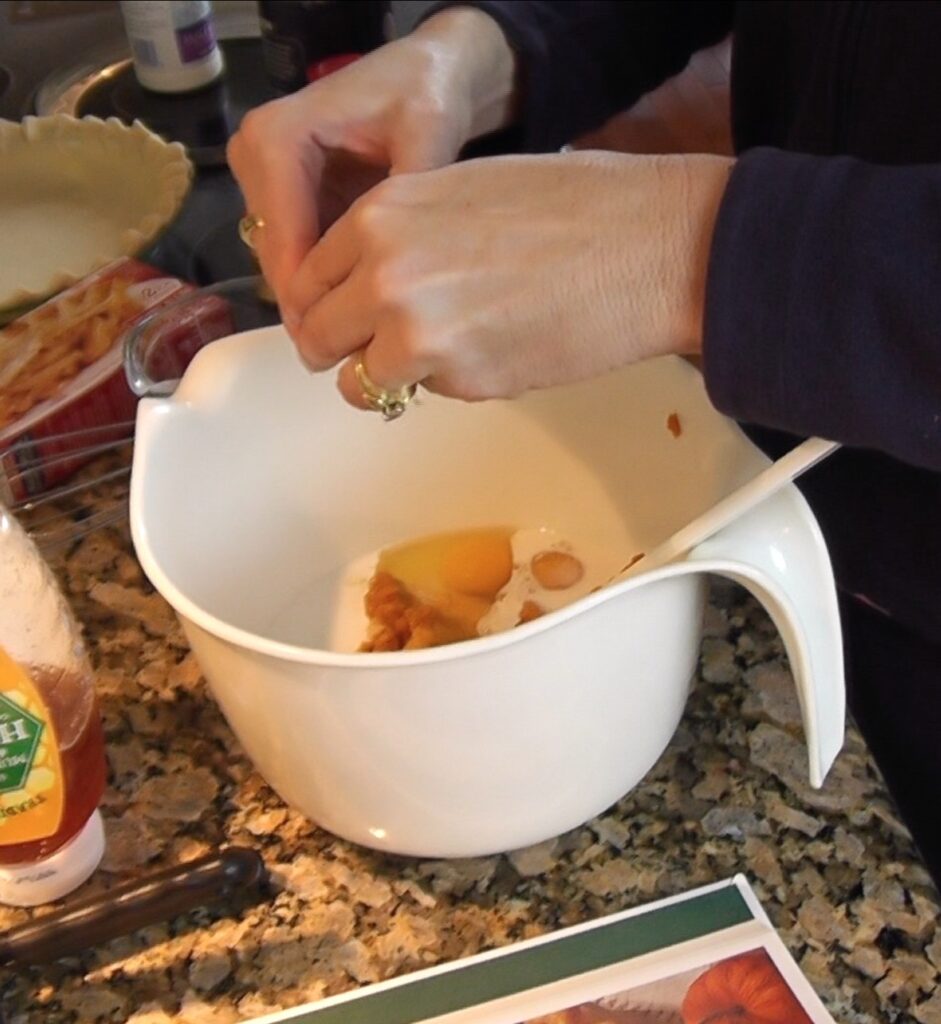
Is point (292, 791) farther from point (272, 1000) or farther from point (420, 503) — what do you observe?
point (420, 503)

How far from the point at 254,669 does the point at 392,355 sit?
14cm

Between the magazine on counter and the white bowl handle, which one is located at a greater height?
the white bowl handle

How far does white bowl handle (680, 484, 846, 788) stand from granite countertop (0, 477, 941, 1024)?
0.09 m

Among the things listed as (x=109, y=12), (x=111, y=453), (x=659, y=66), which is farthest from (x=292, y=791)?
(x=109, y=12)

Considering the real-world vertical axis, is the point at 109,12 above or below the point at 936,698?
above

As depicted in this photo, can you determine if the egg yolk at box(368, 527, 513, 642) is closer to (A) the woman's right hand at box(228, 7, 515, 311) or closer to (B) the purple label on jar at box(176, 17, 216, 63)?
(A) the woman's right hand at box(228, 7, 515, 311)

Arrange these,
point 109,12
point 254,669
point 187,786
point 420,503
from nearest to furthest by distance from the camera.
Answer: point 254,669
point 187,786
point 420,503
point 109,12

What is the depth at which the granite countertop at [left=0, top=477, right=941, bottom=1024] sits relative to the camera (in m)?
0.51

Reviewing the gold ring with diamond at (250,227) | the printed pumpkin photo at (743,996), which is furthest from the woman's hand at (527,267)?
the printed pumpkin photo at (743,996)

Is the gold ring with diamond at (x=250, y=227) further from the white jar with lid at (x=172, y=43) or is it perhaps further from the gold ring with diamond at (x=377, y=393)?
the white jar with lid at (x=172, y=43)

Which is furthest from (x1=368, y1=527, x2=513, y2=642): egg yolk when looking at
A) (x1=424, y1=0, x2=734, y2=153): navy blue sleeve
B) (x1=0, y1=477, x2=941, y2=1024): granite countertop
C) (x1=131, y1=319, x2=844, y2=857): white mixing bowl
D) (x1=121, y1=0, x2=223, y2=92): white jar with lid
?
(x1=121, y1=0, x2=223, y2=92): white jar with lid

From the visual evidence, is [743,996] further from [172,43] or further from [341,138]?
[172,43]

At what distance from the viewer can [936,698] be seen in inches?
25.1

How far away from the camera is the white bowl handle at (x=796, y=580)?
0.45m
